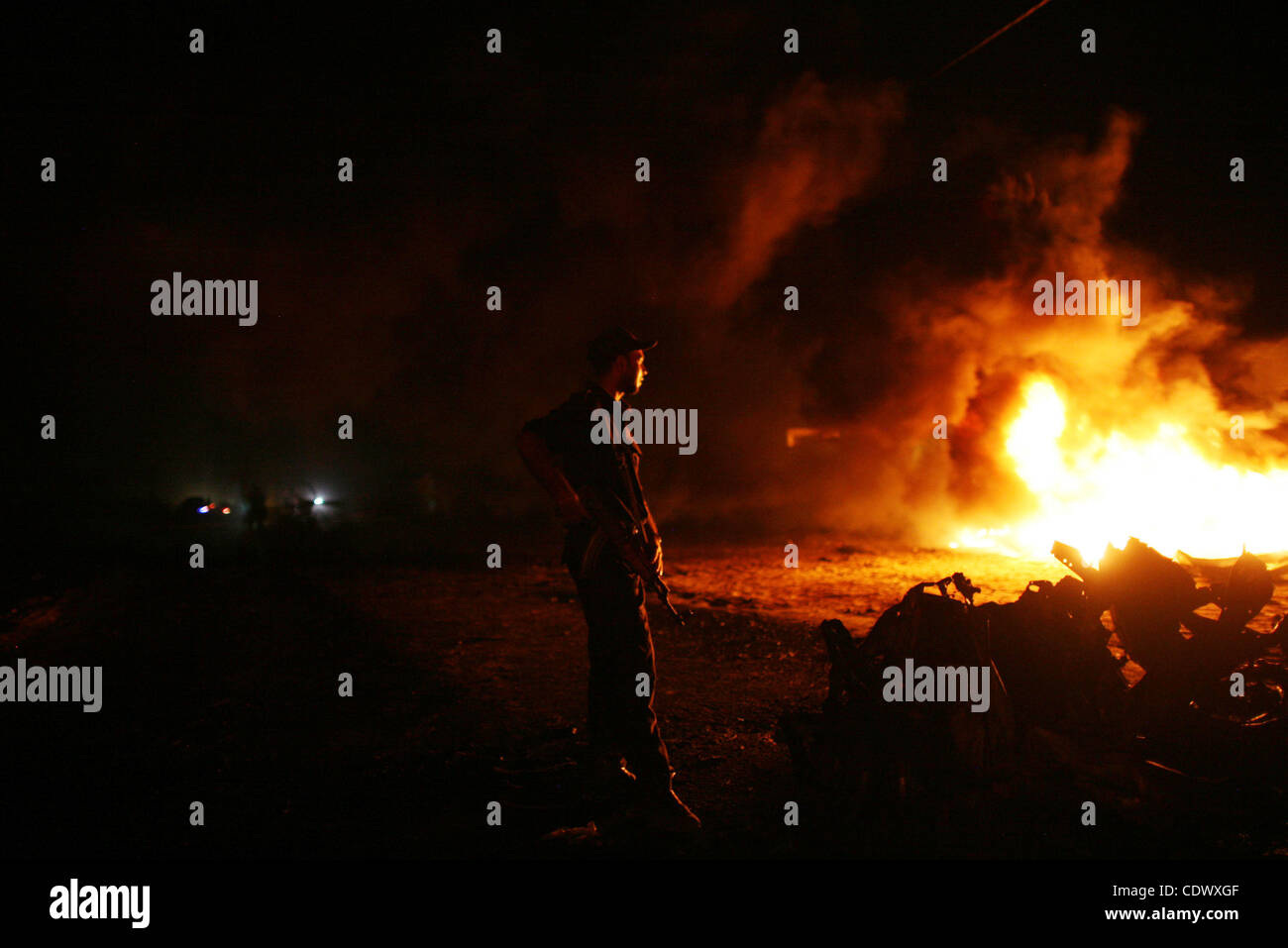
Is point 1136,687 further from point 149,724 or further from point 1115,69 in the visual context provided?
point 1115,69

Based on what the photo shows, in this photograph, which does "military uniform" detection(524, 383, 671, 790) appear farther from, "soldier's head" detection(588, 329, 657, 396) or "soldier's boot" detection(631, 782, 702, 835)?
"soldier's head" detection(588, 329, 657, 396)

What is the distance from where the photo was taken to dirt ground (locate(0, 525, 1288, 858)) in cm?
317

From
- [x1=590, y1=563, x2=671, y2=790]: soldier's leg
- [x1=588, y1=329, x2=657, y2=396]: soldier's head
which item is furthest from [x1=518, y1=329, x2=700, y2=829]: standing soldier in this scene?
[x1=588, y1=329, x2=657, y2=396]: soldier's head

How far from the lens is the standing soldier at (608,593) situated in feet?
11.1

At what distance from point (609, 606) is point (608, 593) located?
62mm

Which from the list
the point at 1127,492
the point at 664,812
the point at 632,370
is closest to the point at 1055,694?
the point at 664,812

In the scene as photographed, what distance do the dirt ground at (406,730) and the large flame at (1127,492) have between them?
2841mm

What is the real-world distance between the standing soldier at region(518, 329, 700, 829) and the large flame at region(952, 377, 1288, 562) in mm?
9864

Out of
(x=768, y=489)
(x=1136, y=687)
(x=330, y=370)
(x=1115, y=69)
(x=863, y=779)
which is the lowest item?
(x=863, y=779)

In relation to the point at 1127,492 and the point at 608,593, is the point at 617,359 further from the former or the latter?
the point at 1127,492

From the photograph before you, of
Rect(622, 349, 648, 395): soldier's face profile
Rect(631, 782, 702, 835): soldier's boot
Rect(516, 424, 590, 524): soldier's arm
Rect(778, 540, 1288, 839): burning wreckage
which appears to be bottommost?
Rect(631, 782, 702, 835): soldier's boot
